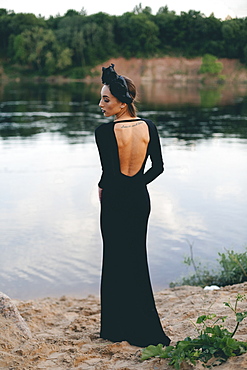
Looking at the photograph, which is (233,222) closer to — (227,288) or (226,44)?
(227,288)

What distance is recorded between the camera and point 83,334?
15.5 ft

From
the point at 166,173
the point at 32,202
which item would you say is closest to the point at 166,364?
the point at 32,202

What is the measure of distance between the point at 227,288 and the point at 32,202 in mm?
6414

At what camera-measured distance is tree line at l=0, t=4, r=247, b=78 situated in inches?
3447

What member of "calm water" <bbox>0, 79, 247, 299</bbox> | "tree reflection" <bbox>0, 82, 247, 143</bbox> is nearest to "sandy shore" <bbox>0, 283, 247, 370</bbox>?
"calm water" <bbox>0, 79, 247, 299</bbox>

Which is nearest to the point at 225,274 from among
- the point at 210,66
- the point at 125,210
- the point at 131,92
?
the point at 125,210

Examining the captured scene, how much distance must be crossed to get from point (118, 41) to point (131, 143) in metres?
97.6

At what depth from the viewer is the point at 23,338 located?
4445 millimetres

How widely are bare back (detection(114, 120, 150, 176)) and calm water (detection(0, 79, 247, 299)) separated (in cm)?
372

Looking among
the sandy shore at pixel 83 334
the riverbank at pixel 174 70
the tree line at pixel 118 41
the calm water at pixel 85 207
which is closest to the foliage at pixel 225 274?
the calm water at pixel 85 207

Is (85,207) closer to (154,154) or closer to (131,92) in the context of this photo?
(154,154)

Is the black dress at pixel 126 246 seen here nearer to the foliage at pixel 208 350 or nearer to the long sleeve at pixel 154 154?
the long sleeve at pixel 154 154

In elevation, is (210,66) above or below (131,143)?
above

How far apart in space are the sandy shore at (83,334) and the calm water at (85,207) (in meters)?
1.27
